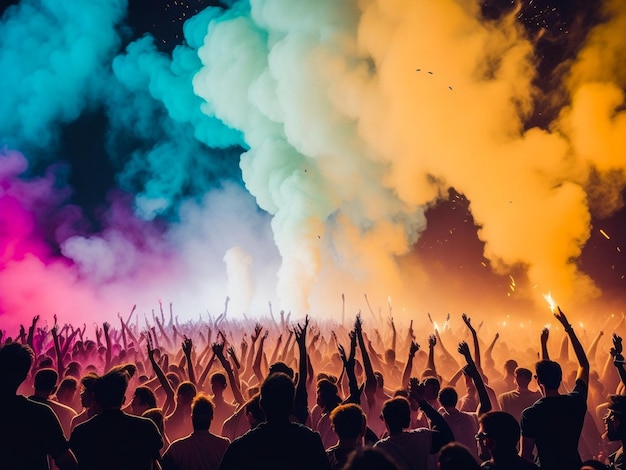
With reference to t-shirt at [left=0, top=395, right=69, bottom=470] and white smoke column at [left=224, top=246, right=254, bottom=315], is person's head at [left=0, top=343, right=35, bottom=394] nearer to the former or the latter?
t-shirt at [left=0, top=395, right=69, bottom=470]

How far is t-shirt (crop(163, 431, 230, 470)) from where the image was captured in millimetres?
3596

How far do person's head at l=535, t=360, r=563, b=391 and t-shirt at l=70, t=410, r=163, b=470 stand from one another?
12.5 feet

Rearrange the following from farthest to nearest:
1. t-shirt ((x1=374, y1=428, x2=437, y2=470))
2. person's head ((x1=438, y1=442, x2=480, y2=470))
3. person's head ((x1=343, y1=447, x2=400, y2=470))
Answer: t-shirt ((x1=374, y1=428, x2=437, y2=470)), person's head ((x1=438, y1=442, x2=480, y2=470)), person's head ((x1=343, y1=447, x2=400, y2=470))

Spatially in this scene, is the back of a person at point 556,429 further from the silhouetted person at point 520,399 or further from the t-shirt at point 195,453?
the t-shirt at point 195,453

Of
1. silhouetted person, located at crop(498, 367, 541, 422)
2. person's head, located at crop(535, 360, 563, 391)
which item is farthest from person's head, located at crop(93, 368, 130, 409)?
silhouetted person, located at crop(498, 367, 541, 422)

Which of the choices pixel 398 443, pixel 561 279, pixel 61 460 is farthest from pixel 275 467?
pixel 561 279

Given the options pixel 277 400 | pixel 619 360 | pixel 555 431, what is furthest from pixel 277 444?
pixel 619 360

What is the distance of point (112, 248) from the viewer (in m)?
29.0

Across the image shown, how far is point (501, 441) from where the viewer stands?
2879mm

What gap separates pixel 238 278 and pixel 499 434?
33.0m

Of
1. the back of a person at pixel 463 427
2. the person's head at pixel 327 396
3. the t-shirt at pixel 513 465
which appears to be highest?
the person's head at pixel 327 396

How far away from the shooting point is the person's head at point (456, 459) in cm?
215

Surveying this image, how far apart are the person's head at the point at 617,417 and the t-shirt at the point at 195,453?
3.70 m

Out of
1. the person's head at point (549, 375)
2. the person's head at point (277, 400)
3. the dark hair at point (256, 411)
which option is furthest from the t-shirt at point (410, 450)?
the person's head at point (549, 375)
